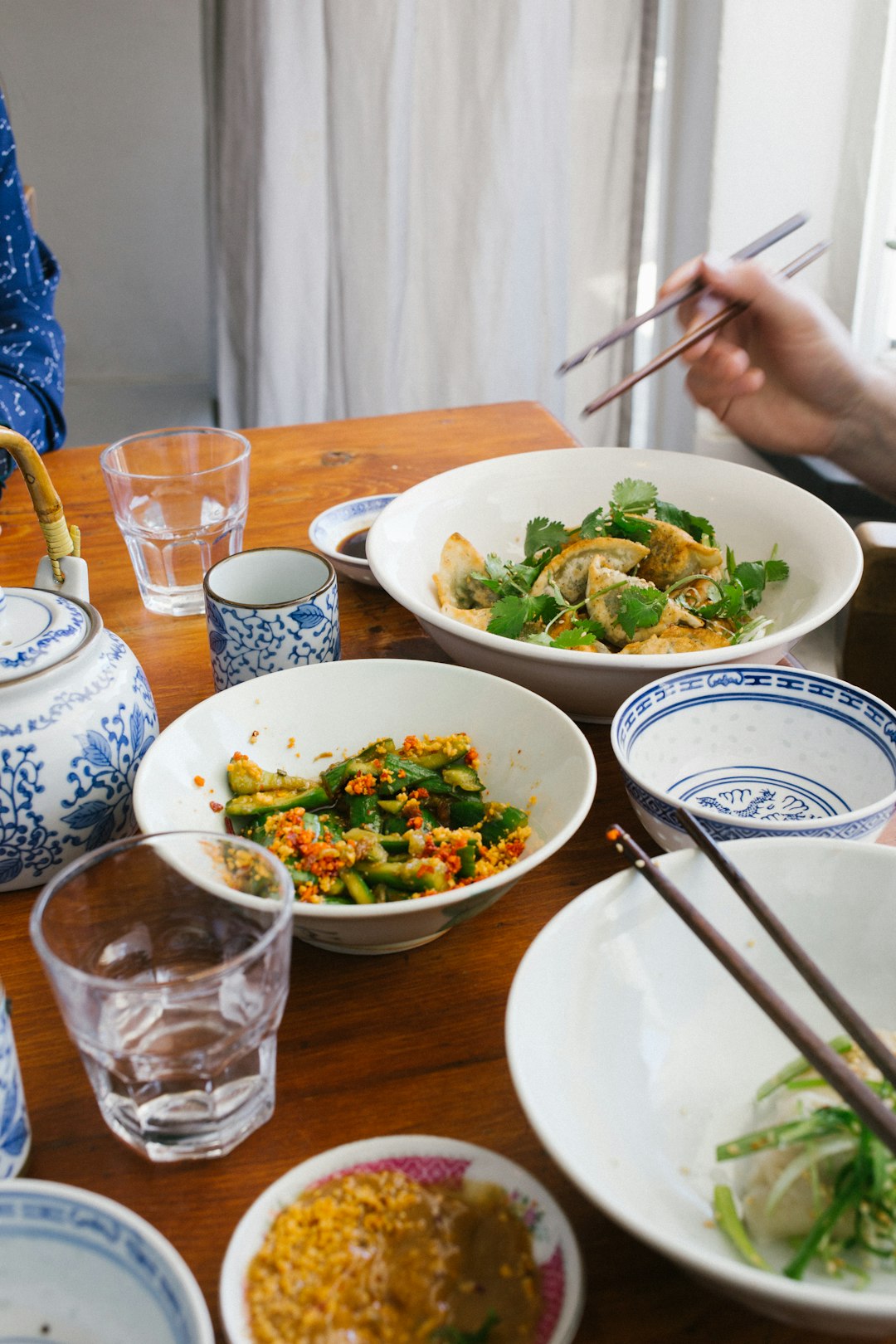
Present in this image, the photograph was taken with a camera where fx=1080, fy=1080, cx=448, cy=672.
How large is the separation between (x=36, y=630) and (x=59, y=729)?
87mm

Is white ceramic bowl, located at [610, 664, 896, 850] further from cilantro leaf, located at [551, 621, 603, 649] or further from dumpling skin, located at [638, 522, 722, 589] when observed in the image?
dumpling skin, located at [638, 522, 722, 589]

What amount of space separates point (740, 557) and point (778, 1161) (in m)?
0.86

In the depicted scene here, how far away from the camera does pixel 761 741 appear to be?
40.2 inches

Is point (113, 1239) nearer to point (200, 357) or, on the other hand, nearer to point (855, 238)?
point (855, 238)

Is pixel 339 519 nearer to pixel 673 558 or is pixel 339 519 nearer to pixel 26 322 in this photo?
pixel 673 558

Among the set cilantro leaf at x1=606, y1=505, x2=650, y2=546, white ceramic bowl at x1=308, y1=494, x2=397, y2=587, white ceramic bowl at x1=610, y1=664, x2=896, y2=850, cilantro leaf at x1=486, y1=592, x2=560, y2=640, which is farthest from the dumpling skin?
white ceramic bowl at x1=308, y1=494, x2=397, y2=587

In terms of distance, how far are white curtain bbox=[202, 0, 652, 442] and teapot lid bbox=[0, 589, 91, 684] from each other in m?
2.39

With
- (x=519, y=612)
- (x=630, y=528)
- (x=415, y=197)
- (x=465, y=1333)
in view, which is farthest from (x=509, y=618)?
(x=415, y=197)

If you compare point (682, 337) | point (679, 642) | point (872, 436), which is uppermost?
point (682, 337)

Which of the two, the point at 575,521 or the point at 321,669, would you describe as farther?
the point at 575,521

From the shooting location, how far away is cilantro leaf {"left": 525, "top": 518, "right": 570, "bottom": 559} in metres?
1.28

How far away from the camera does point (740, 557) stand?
1332mm

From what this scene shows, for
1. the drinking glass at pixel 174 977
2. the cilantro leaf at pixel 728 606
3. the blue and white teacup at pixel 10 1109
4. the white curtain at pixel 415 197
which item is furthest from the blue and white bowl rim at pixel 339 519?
the white curtain at pixel 415 197

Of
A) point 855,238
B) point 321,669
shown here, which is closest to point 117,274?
point 855,238
